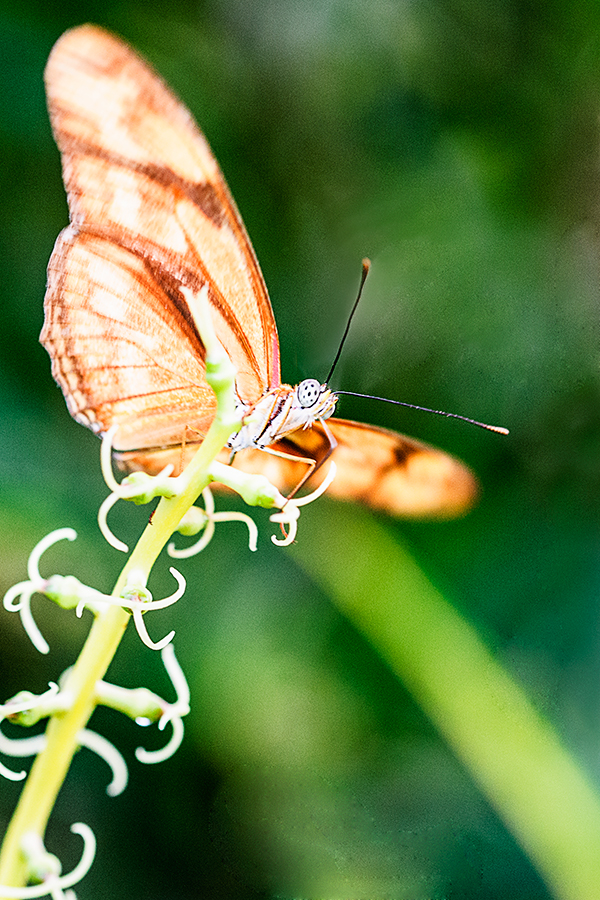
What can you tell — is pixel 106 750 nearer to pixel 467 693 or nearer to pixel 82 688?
pixel 82 688

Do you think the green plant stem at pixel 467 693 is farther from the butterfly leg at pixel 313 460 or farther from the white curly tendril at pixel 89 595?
the white curly tendril at pixel 89 595

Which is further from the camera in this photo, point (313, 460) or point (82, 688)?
point (313, 460)

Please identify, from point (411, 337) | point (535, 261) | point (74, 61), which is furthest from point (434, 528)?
point (74, 61)

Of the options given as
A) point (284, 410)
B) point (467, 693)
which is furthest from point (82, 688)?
point (467, 693)

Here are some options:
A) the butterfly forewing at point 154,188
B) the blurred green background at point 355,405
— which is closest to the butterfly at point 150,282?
the butterfly forewing at point 154,188

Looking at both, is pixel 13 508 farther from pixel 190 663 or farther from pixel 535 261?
pixel 535 261

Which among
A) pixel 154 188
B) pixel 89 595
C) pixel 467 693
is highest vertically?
pixel 154 188
